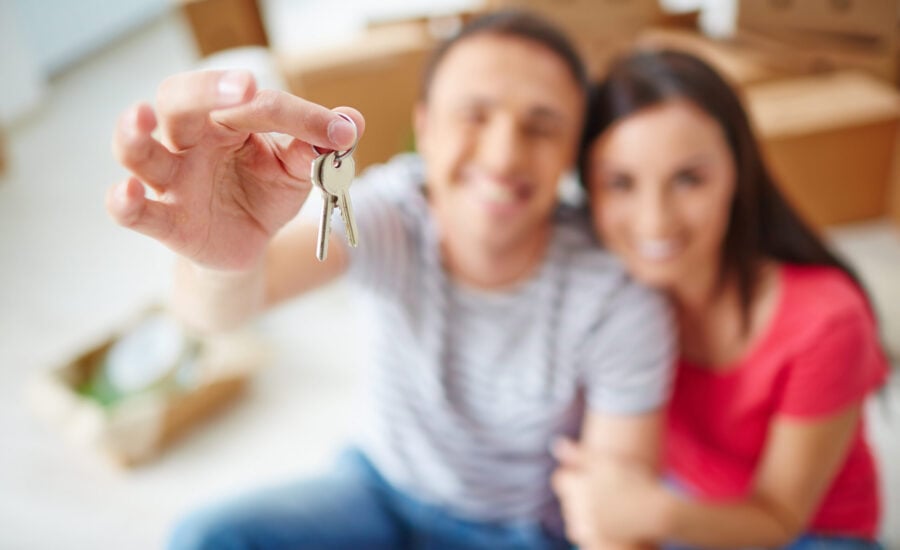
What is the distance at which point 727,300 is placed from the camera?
0.79 metres

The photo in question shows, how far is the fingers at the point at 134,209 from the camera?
0.33 meters

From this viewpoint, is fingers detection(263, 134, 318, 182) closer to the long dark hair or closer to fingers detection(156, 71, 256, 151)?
fingers detection(156, 71, 256, 151)

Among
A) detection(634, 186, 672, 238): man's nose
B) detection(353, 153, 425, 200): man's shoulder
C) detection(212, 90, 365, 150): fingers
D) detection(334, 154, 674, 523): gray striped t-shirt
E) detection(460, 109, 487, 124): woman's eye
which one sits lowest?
detection(334, 154, 674, 523): gray striped t-shirt

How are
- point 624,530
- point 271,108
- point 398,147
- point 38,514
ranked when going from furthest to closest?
point 398,147 → point 38,514 → point 624,530 → point 271,108

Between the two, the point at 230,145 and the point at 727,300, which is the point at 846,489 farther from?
the point at 230,145

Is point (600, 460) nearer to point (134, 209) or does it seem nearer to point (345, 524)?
point (345, 524)

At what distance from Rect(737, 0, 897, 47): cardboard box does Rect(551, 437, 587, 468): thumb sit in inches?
21.8

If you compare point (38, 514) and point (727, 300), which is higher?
point (727, 300)

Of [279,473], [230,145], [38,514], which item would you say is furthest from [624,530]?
[38,514]

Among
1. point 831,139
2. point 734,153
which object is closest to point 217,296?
point 734,153

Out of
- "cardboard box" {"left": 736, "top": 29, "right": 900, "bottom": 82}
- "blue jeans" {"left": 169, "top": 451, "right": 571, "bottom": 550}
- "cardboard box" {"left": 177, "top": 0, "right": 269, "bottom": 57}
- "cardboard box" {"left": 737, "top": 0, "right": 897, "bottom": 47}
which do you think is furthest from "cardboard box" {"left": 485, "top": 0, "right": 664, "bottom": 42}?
"blue jeans" {"left": 169, "top": 451, "right": 571, "bottom": 550}

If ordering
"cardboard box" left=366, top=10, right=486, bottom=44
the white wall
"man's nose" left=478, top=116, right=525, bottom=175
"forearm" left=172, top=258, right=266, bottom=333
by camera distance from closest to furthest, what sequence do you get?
"forearm" left=172, top=258, right=266, bottom=333, "man's nose" left=478, top=116, right=525, bottom=175, "cardboard box" left=366, top=10, right=486, bottom=44, the white wall

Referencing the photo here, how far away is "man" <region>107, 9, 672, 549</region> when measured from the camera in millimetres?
699

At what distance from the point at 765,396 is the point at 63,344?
1264 millimetres
